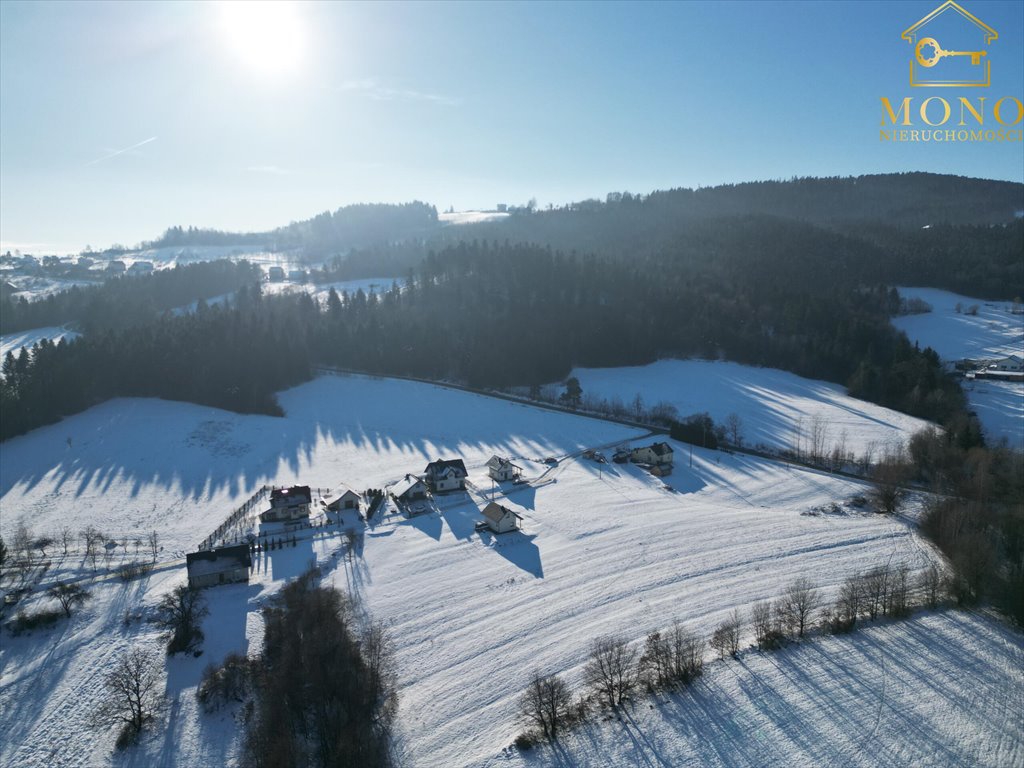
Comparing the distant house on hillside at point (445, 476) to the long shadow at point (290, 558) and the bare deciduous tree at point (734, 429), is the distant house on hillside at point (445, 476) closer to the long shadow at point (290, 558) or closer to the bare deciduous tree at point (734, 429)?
the long shadow at point (290, 558)

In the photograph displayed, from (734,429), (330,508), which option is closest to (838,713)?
(330,508)

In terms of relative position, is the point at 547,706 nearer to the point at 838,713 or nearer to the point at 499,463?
the point at 838,713

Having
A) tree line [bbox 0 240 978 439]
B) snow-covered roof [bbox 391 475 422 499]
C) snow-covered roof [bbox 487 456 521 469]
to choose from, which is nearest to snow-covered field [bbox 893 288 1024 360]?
tree line [bbox 0 240 978 439]

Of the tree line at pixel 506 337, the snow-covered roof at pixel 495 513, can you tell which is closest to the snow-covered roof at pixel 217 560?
the snow-covered roof at pixel 495 513

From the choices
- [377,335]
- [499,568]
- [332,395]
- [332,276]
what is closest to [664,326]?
[377,335]

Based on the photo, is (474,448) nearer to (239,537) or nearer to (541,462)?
(541,462)
